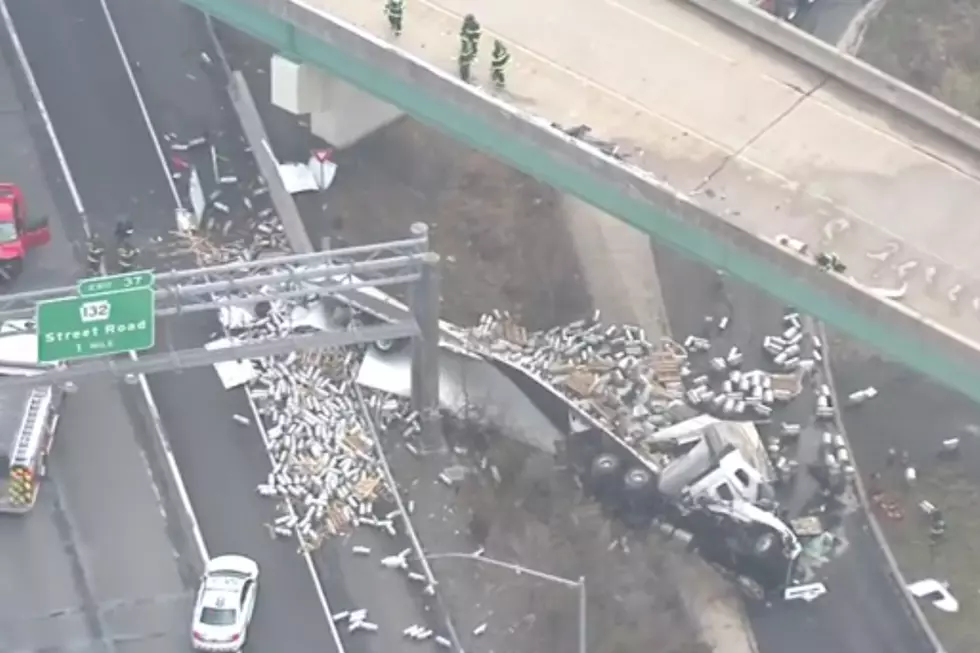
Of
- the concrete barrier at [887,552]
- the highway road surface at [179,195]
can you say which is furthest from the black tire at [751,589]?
the highway road surface at [179,195]

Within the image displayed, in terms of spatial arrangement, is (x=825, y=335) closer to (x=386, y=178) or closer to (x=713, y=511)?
(x=713, y=511)

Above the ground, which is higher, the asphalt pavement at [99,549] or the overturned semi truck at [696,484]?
the overturned semi truck at [696,484]

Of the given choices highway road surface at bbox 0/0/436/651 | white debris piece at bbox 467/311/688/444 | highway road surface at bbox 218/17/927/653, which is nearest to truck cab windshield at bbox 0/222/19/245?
highway road surface at bbox 0/0/436/651

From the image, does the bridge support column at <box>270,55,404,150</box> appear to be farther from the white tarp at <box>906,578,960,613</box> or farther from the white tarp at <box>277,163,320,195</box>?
the white tarp at <box>906,578,960,613</box>

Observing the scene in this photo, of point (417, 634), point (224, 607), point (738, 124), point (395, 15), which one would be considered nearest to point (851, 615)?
point (417, 634)

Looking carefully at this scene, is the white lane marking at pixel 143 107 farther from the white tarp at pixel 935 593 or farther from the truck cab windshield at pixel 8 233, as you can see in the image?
the white tarp at pixel 935 593

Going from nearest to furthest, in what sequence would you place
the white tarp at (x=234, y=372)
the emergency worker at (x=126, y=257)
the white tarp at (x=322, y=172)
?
the white tarp at (x=234, y=372) → the emergency worker at (x=126, y=257) → the white tarp at (x=322, y=172)

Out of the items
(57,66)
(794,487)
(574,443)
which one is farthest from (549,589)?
(57,66)
